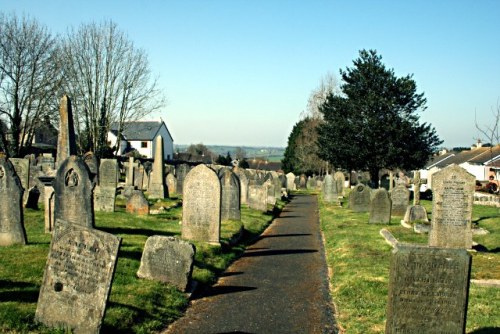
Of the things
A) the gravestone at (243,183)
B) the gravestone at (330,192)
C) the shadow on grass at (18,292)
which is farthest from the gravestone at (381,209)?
the shadow on grass at (18,292)

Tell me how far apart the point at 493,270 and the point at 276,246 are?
6340 millimetres

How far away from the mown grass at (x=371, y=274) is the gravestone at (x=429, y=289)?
50.7 inches

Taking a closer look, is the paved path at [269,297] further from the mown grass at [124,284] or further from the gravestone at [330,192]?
the gravestone at [330,192]

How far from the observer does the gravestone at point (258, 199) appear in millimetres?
25609

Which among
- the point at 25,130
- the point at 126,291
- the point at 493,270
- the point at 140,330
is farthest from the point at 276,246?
the point at 25,130

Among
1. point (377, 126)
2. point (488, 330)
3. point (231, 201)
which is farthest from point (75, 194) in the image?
point (377, 126)

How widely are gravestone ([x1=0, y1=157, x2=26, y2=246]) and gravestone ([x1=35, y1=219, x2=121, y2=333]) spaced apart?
4749 mm

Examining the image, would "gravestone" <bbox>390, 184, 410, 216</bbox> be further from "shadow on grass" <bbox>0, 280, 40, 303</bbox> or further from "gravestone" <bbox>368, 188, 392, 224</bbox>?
"shadow on grass" <bbox>0, 280, 40, 303</bbox>

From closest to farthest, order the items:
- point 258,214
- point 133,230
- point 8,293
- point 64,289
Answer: point 64,289, point 8,293, point 133,230, point 258,214

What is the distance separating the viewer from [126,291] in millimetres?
8758

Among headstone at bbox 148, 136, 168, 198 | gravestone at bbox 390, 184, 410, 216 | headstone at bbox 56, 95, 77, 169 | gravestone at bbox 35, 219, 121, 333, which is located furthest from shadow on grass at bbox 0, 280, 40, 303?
gravestone at bbox 390, 184, 410, 216

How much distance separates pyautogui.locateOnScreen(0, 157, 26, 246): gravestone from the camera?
36.6 ft

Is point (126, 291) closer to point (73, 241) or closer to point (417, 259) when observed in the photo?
point (73, 241)

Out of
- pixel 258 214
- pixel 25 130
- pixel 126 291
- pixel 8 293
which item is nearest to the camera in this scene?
pixel 8 293
